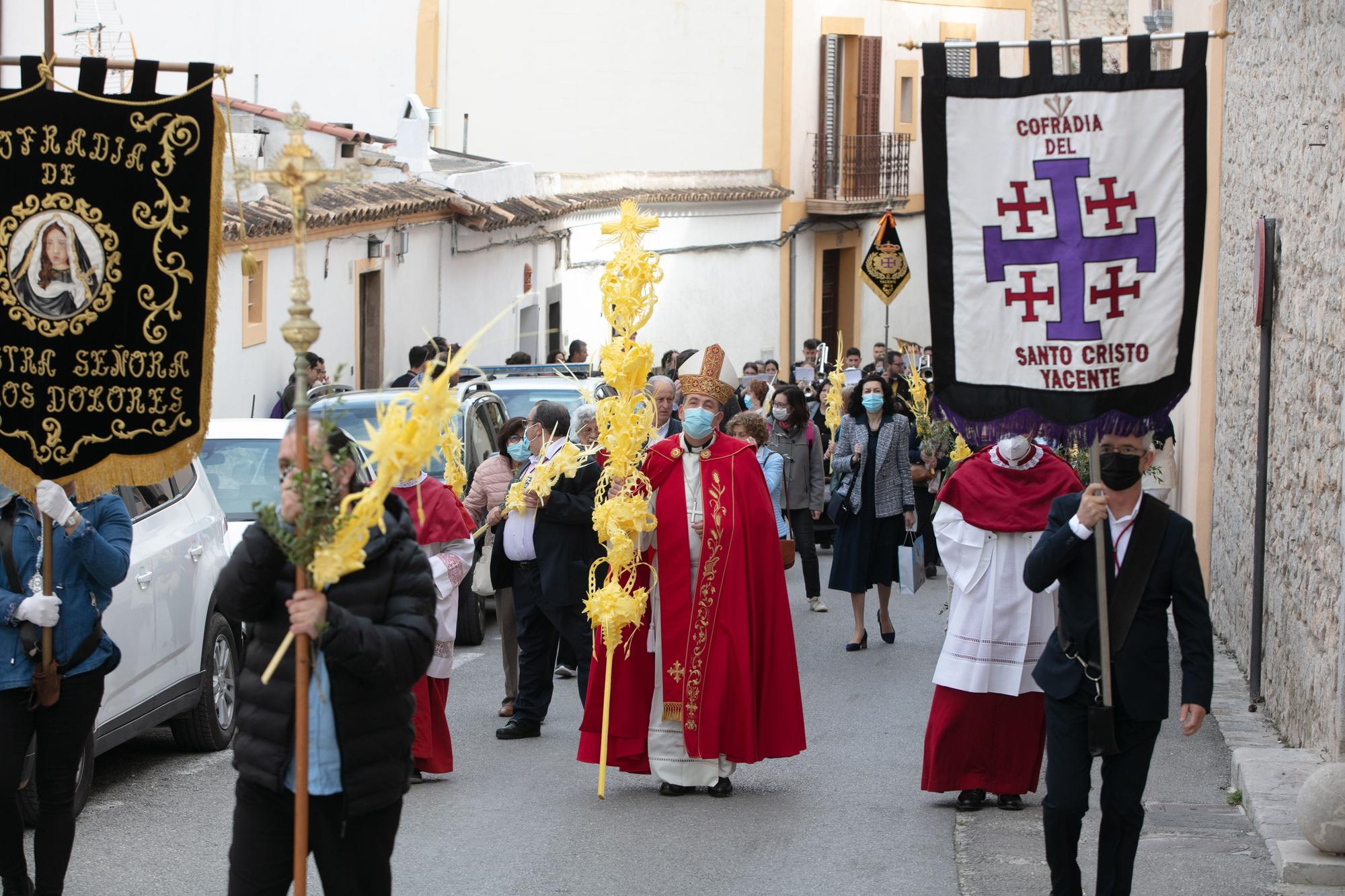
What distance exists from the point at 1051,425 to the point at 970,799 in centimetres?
244

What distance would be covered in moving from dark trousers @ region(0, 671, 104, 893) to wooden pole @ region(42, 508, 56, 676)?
10 centimetres

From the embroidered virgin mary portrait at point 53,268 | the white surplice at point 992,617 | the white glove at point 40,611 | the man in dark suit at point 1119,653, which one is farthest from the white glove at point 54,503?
the white surplice at point 992,617

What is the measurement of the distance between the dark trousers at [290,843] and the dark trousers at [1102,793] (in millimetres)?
2479

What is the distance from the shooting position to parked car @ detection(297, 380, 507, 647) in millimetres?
13047

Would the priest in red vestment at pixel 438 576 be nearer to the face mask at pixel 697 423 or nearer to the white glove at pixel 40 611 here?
the face mask at pixel 697 423

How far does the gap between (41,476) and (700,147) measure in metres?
29.0

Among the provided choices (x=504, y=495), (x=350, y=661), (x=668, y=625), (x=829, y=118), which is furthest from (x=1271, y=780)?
(x=829, y=118)

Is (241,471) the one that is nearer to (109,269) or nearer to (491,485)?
(491,485)

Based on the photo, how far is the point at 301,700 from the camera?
4.70m

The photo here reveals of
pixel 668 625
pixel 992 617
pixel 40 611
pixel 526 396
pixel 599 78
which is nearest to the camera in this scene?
pixel 40 611

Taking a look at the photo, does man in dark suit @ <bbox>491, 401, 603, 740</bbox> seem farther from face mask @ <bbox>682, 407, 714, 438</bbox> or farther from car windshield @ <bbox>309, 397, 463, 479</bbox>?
car windshield @ <bbox>309, 397, 463, 479</bbox>

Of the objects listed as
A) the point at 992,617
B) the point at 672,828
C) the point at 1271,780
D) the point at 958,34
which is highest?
the point at 958,34

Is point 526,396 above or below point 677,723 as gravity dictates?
above

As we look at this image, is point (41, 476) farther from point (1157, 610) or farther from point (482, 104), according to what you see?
point (482, 104)
